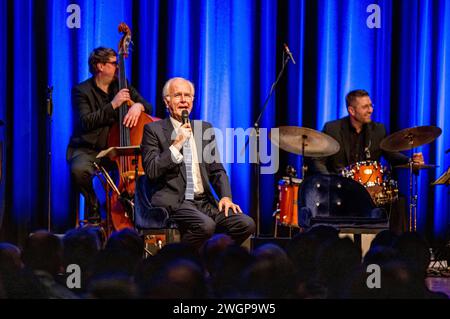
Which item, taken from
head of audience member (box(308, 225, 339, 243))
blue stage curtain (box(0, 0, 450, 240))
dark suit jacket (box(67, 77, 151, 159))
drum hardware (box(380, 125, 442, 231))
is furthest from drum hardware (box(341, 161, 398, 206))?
head of audience member (box(308, 225, 339, 243))

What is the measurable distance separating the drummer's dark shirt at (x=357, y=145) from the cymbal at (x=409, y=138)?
0.39m

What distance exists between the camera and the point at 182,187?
415 cm

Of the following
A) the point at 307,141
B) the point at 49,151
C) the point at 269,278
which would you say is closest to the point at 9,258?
the point at 269,278

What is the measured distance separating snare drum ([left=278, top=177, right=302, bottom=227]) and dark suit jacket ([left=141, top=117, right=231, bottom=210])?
3.84ft

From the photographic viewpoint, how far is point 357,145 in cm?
554

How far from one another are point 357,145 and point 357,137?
0.06 metres

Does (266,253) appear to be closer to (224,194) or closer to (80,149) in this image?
(224,194)

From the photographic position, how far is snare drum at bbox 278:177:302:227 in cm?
534

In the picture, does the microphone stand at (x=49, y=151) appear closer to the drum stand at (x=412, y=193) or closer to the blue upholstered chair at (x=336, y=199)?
the blue upholstered chair at (x=336, y=199)

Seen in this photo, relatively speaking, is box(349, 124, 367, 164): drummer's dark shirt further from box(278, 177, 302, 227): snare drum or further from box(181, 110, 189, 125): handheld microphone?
box(181, 110, 189, 125): handheld microphone

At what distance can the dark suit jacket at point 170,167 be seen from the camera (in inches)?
157

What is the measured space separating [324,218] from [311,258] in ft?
7.23

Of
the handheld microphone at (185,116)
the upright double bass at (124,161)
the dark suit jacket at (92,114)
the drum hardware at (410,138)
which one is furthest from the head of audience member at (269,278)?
the dark suit jacket at (92,114)

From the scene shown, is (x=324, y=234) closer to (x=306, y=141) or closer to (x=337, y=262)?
(x=337, y=262)
